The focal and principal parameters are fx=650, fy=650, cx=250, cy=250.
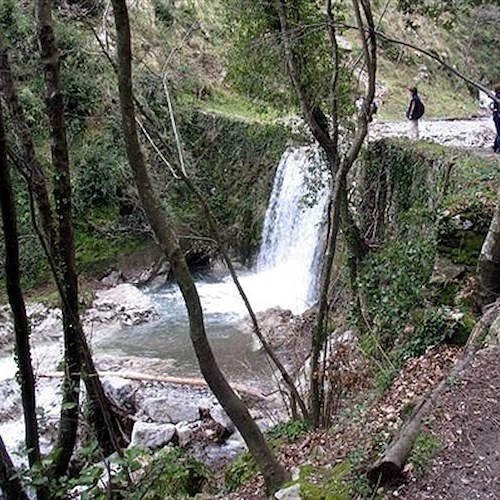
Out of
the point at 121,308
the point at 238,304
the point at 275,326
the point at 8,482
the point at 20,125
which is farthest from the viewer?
the point at 238,304

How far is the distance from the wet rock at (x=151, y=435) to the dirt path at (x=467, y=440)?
4.58 m

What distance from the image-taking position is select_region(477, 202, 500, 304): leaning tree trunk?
237 inches

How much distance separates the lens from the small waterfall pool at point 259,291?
12.5m

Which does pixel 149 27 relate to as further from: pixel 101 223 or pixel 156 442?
pixel 156 442

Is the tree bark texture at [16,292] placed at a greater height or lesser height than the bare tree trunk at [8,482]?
greater

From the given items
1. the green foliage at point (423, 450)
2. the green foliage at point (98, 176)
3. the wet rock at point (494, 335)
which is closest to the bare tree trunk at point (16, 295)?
the green foliage at point (423, 450)

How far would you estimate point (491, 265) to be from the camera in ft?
20.0

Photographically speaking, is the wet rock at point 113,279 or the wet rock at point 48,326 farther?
the wet rock at point 113,279

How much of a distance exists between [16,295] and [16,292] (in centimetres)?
2

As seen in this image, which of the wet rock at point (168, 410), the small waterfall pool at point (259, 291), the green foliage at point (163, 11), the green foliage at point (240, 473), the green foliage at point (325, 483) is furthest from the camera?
the green foliage at point (163, 11)

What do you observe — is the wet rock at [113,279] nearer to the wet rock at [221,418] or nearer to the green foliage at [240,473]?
the wet rock at [221,418]

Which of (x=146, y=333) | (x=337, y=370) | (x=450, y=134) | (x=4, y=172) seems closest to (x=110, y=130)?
(x=146, y=333)

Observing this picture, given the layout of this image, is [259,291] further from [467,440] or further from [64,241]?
[467,440]

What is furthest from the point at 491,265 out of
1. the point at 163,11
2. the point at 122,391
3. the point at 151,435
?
the point at 163,11
